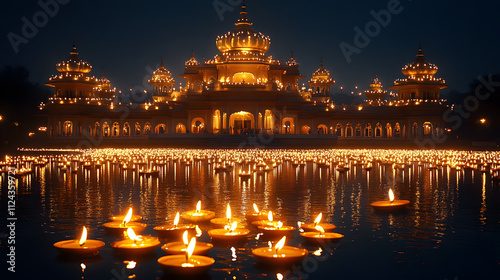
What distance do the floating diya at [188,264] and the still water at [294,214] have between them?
0.25m

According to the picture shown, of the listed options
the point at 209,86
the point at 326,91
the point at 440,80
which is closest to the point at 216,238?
the point at 209,86

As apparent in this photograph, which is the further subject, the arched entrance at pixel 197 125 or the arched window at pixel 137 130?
the arched window at pixel 137 130

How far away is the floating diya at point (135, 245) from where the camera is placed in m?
9.61

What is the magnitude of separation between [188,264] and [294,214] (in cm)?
576

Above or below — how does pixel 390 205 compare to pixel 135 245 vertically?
above

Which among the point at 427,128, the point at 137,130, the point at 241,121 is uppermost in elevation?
the point at 241,121

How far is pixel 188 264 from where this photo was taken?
840cm

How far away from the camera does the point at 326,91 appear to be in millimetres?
76250

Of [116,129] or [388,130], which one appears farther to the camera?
[116,129]

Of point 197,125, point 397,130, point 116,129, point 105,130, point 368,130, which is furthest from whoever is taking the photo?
point 116,129

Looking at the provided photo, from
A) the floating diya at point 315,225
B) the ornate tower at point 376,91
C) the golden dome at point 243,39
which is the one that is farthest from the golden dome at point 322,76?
Answer: the floating diya at point 315,225

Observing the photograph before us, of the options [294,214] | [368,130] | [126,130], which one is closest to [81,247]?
[294,214]

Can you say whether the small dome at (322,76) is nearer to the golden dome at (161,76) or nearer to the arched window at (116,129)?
the golden dome at (161,76)

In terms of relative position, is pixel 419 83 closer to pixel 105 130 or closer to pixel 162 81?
pixel 162 81
